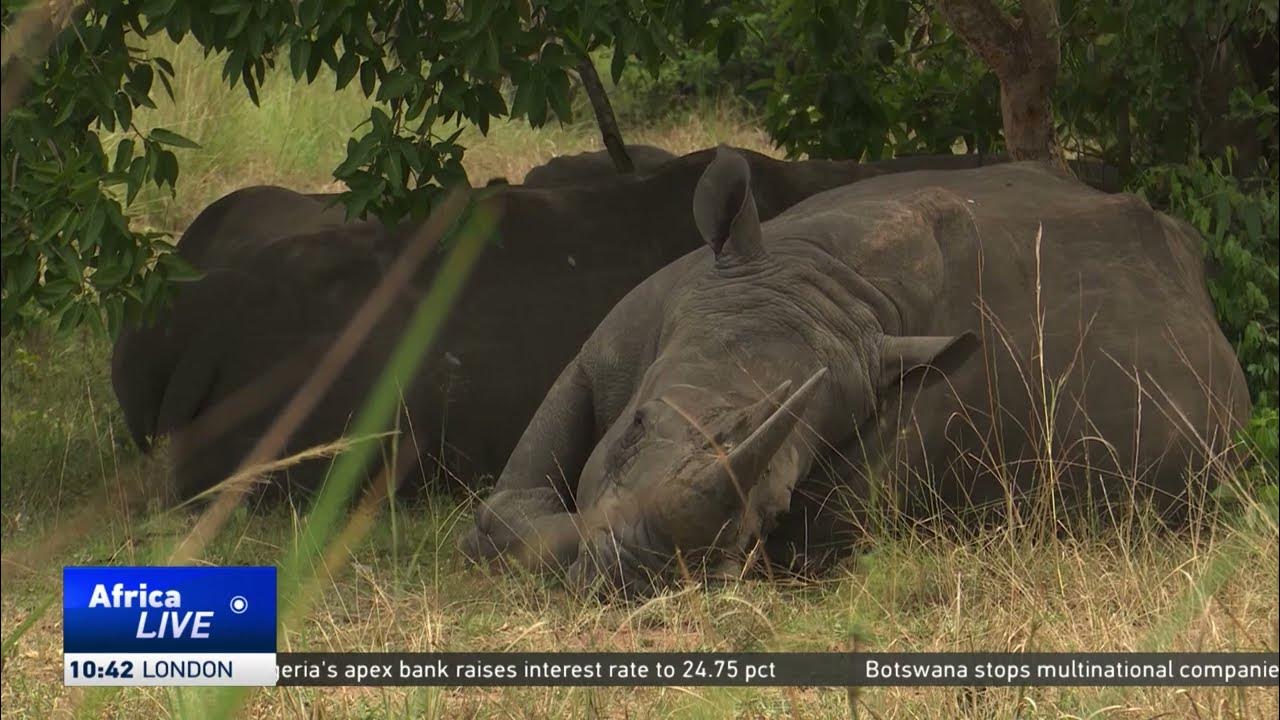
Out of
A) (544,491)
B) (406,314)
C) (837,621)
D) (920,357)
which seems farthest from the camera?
(406,314)

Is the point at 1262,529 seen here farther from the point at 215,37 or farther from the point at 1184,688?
the point at 215,37

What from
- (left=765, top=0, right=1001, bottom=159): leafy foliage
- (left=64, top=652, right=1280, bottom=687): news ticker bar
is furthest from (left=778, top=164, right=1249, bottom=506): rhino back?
(left=765, top=0, right=1001, bottom=159): leafy foliage

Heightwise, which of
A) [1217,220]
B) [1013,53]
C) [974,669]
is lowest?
[974,669]

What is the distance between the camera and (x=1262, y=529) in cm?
443

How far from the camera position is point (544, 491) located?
4.98 metres


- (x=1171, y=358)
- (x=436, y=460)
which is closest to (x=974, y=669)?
(x=1171, y=358)

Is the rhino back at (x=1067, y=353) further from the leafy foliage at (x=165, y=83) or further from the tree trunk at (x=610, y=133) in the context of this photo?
the tree trunk at (x=610, y=133)

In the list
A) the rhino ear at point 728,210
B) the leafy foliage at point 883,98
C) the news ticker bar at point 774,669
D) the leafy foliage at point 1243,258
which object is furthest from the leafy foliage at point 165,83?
the news ticker bar at point 774,669

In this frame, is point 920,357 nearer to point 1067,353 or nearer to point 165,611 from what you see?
point 1067,353

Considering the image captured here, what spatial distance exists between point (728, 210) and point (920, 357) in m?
0.69

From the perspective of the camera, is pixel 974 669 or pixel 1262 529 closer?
pixel 974 669

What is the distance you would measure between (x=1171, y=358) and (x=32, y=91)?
3.53 m

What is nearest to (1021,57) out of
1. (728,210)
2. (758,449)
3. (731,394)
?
(728,210)

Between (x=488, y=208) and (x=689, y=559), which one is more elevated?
(x=488, y=208)
